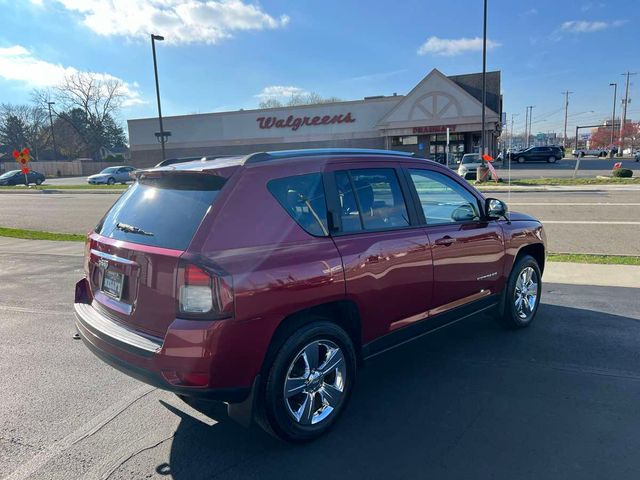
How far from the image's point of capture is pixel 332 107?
42562mm

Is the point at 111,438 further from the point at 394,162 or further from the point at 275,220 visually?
the point at 394,162

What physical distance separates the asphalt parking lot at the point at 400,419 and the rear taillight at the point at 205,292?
38.6 inches

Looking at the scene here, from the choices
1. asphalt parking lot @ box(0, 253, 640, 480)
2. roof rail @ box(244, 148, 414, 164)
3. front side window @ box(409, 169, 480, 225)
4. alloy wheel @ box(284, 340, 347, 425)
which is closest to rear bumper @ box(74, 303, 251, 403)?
alloy wheel @ box(284, 340, 347, 425)

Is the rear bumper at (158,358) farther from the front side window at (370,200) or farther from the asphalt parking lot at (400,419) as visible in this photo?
the front side window at (370,200)

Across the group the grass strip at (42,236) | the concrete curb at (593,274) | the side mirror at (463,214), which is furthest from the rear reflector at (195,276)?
the grass strip at (42,236)

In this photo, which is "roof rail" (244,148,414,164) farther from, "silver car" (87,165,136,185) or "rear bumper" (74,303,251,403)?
"silver car" (87,165,136,185)

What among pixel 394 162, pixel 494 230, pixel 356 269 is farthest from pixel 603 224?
pixel 356 269

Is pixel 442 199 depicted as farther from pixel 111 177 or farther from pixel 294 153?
pixel 111 177

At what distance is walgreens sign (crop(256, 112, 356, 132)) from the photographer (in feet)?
139

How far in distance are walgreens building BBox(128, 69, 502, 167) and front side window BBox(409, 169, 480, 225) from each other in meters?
36.2

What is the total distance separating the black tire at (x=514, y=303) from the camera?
4.58m

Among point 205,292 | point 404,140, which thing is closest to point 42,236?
point 205,292

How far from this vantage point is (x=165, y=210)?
2.92 m

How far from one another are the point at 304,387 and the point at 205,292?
0.96m
